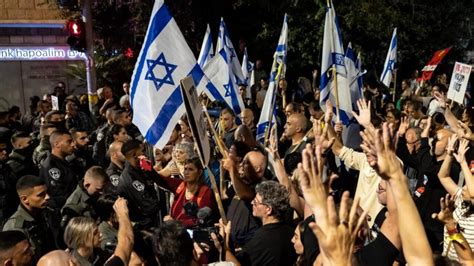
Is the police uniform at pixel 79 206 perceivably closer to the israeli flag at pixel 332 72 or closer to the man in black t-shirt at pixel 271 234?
the man in black t-shirt at pixel 271 234

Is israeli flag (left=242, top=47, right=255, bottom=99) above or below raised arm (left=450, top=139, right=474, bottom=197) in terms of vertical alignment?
below

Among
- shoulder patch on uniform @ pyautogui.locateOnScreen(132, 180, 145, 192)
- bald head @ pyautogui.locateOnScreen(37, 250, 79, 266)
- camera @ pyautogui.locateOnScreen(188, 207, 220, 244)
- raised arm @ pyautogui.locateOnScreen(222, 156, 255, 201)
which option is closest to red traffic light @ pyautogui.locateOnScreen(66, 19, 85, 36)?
shoulder patch on uniform @ pyautogui.locateOnScreen(132, 180, 145, 192)

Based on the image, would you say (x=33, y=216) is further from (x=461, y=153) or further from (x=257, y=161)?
(x=461, y=153)

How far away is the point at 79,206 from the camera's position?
19.2ft

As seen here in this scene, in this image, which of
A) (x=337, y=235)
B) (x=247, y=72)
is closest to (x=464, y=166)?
(x=337, y=235)

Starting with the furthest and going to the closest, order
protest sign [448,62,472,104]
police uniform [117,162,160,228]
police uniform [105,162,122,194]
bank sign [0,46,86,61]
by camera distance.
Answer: bank sign [0,46,86,61] → protest sign [448,62,472,104] → police uniform [105,162,122,194] → police uniform [117,162,160,228]

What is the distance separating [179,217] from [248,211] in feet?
2.38

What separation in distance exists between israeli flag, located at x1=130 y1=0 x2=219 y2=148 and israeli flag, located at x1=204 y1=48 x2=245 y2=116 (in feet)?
9.16

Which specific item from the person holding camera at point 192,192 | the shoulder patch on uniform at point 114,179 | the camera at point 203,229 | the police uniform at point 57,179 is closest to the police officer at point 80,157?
the police uniform at point 57,179

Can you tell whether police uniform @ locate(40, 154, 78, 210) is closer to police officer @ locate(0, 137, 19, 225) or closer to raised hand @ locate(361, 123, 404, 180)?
police officer @ locate(0, 137, 19, 225)

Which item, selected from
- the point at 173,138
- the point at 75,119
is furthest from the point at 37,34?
the point at 173,138

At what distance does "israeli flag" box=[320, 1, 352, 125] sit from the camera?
8617mm

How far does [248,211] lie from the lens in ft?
17.7

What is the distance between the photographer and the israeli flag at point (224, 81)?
901cm
